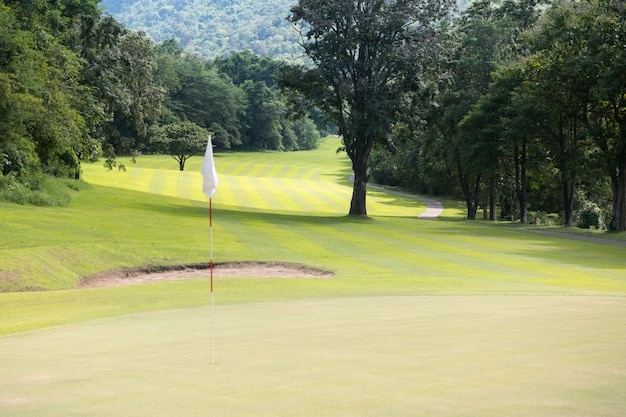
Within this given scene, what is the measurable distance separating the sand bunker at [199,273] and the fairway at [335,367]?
42.6 ft

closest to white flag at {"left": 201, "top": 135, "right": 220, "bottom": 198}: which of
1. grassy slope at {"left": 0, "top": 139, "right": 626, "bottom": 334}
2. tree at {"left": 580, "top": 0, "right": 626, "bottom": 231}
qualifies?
grassy slope at {"left": 0, "top": 139, "right": 626, "bottom": 334}

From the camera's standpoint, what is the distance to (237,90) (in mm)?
173000

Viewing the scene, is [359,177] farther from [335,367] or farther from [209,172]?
[335,367]

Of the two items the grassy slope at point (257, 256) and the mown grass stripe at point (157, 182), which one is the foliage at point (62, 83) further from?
the mown grass stripe at point (157, 182)

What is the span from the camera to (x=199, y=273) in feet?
86.7

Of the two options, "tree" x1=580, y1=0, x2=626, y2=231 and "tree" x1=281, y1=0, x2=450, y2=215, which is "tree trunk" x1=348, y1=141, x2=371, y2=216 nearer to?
"tree" x1=281, y1=0, x2=450, y2=215

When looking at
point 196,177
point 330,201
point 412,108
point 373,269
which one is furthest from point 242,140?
point 373,269

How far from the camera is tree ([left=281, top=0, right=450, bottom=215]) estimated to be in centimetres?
5300

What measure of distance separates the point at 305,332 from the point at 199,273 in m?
16.7

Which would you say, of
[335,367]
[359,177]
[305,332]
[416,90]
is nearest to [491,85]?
[416,90]

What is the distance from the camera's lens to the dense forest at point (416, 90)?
45406 millimetres

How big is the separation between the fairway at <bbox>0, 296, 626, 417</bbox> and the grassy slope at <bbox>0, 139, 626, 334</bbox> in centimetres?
501

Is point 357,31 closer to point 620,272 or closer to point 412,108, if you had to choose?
point 412,108

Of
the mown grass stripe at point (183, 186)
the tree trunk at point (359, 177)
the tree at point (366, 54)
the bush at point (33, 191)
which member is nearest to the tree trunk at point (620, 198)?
the tree at point (366, 54)
